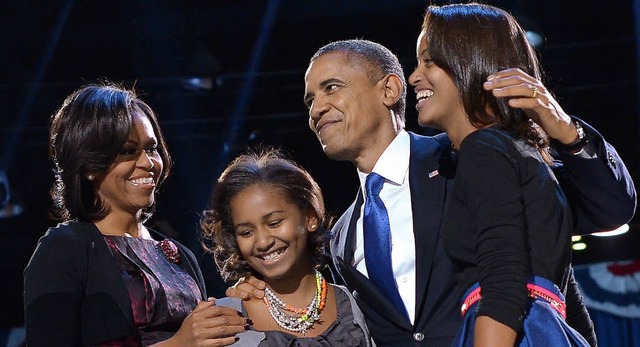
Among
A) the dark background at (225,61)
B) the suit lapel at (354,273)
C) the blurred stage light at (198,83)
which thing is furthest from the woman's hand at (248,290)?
the blurred stage light at (198,83)

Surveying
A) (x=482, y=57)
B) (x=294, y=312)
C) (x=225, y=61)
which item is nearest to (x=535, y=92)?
(x=482, y=57)

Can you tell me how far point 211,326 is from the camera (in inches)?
84.6

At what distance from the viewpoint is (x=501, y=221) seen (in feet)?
5.92

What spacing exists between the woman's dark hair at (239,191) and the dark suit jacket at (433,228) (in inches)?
4.1

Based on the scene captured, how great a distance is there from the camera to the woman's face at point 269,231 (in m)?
2.31

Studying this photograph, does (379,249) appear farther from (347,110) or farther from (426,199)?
(347,110)

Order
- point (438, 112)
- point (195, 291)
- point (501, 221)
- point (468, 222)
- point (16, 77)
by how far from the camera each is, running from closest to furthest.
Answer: point (501, 221), point (468, 222), point (438, 112), point (195, 291), point (16, 77)

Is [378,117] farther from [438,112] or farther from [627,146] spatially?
[627,146]

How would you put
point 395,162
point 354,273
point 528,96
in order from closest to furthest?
point 528,96
point 354,273
point 395,162

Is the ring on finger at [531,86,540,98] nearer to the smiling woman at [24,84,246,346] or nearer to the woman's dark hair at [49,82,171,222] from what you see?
the smiling woman at [24,84,246,346]

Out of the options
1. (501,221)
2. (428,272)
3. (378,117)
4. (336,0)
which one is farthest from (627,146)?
(501,221)

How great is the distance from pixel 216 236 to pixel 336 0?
335cm

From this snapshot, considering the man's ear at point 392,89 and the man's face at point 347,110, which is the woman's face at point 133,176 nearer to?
the man's face at point 347,110

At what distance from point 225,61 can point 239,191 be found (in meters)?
3.42
